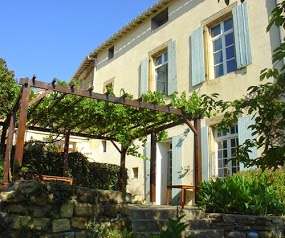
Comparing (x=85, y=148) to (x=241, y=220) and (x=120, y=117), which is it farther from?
(x=241, y=220)

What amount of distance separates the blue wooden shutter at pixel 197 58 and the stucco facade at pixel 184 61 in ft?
0.11

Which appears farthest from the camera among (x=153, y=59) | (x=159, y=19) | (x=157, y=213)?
(x=159, y=19)

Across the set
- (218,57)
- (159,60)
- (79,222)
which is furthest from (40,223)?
(159,60)

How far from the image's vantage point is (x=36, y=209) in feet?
14.0

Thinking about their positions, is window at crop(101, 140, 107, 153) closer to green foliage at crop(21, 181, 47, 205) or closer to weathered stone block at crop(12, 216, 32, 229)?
green foliage at crop(21, 181, 47, 205)

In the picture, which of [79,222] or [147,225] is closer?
[79,222]

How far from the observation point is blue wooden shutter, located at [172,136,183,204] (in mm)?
9688

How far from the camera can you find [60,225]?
171 inches

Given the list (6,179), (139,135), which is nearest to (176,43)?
(139,135)

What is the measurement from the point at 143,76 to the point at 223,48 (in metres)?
3.30

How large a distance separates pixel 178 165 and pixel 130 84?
4.35 m

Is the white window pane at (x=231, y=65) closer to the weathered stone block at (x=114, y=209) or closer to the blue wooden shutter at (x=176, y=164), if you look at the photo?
the blue wooden shutter at (x=176, y=164)

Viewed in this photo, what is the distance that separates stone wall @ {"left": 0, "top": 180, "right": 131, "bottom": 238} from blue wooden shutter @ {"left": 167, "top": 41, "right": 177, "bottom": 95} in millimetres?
6631

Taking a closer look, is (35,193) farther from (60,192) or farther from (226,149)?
(226,149)
